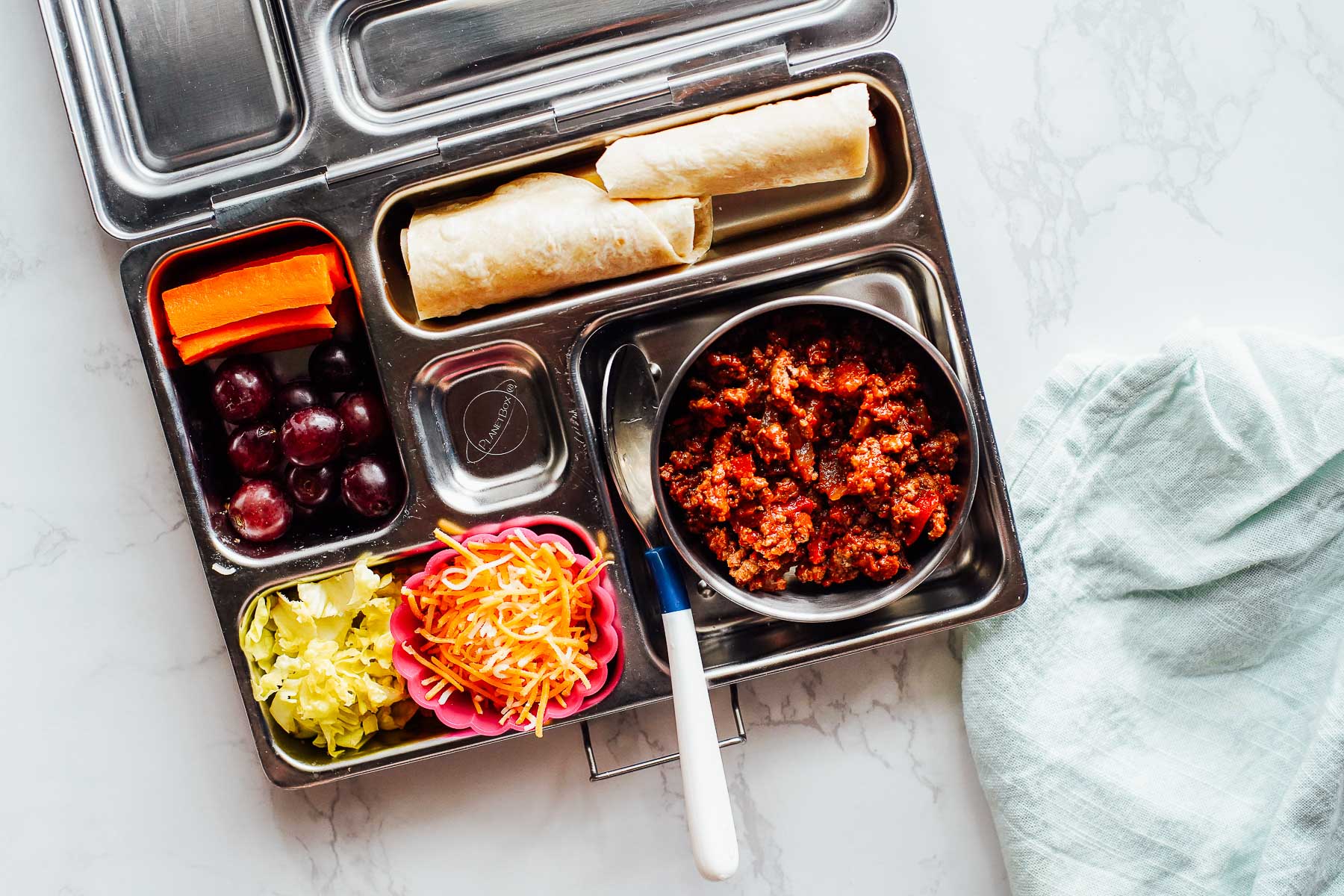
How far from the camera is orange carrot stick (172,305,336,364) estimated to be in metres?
2.09

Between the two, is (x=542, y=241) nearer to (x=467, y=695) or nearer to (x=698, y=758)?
(x=467, y=695)

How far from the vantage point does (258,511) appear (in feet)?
6.89

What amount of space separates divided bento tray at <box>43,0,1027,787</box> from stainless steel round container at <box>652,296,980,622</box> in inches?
5.3

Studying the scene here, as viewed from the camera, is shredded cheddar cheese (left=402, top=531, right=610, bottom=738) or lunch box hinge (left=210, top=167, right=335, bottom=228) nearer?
shredded cheddar cheese (left=402, top=531, right=610, bottom=738)

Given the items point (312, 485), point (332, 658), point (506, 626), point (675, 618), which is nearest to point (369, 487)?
point (312, 485)

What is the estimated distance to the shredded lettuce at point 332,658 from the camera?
206cm

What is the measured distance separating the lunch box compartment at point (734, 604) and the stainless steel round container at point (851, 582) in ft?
0.53

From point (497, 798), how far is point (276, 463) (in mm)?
1009

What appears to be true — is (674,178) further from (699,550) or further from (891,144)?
(699,550)

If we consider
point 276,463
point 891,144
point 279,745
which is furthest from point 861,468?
point 279,745

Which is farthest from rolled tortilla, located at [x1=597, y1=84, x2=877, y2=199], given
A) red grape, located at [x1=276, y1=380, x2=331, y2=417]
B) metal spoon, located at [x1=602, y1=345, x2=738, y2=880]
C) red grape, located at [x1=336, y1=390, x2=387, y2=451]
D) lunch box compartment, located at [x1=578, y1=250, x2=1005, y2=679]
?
red grape, located at [x1=276, y1=380, x2=331, y2=417]

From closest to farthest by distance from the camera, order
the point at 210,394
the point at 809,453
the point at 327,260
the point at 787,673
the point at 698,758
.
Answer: the point at 698,758
the point at 809,453
the point at 327,260
the point at 210,394
the point at 787,673

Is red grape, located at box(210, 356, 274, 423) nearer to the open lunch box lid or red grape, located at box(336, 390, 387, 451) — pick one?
red grape, located at box(336, 390, 387, 451)

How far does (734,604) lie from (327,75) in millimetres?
1553
